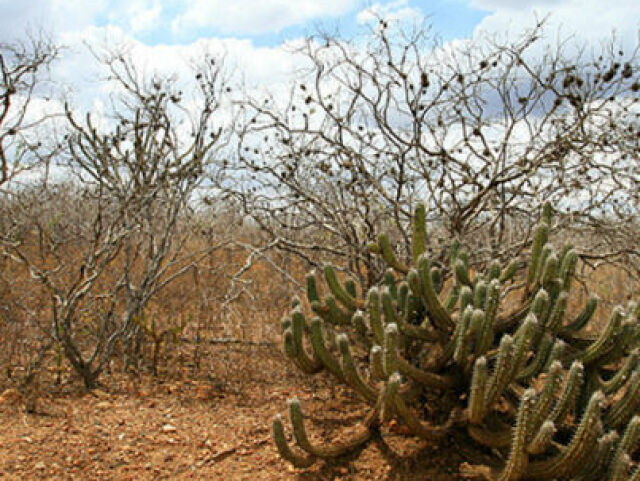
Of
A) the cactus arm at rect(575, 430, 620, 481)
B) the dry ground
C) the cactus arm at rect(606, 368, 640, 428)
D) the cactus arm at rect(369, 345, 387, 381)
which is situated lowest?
the dry ground

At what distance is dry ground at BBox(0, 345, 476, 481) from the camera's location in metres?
2.99

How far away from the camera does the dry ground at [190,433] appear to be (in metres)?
2.99

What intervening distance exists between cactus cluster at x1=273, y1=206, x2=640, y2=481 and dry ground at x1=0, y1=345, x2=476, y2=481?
0.64 feet

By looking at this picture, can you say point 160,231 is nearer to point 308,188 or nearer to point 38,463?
point 308,188

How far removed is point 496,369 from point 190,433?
1951mm

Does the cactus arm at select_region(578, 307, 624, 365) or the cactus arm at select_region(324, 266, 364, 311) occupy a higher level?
the cactus arm at select_region(324, 266, 364, 311)

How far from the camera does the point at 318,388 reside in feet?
13.4

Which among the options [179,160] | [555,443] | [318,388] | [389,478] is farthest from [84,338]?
[555,443]

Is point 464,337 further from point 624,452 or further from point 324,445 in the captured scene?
point 324,445

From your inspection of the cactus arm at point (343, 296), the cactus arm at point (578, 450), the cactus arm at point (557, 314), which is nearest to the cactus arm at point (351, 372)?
the cactus arm at point (343, 296)

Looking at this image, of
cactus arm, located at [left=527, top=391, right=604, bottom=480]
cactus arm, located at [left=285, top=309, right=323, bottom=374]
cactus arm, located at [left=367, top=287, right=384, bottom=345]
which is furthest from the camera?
cactus arm, located at [left=285, top=309, right=323, bottom=374]

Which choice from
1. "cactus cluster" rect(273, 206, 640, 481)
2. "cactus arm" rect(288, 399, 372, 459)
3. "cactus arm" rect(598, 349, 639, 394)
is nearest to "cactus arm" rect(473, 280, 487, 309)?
"cactus cluster" rect(273, 206, 640, 481)

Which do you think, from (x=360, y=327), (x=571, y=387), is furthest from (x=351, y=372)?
(x=571, y=387)

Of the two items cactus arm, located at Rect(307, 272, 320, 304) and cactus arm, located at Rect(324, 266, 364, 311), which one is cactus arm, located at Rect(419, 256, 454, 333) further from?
cactus arm, located at Rect(307, 272, 320, 304)
